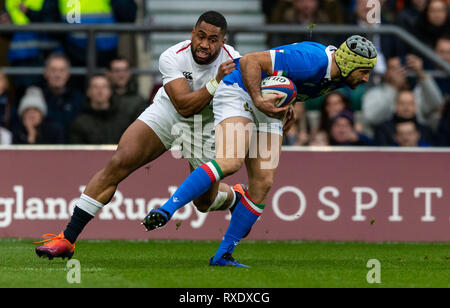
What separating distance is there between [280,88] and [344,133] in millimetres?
3813

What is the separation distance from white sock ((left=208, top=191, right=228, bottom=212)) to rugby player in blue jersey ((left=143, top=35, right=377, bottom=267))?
3.27 feet

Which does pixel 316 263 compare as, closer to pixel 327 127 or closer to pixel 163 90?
pixel 163 90

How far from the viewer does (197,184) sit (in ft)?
24.3

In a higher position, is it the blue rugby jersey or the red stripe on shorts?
the blue rugby jersey

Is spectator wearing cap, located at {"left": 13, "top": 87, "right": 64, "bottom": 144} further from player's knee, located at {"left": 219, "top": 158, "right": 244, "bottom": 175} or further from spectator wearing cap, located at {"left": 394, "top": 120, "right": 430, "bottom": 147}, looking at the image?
player's knee, located at {"left": 219, "top": 158, "right": 244, "bottom": 175}

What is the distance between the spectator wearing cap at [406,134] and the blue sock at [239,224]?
4.04 meters

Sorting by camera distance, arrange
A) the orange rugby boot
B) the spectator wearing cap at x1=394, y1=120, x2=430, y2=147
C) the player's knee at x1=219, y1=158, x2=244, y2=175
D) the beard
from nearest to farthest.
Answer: the player's knee at x1=219, y1=158, x2=244, y2=175
the orange rugby boot
the beard
the spectator wearing cap at x1=394, y1=120, x2=430, y2=147

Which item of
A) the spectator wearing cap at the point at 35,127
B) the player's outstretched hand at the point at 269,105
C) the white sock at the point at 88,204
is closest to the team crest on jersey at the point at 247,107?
the player's outstretched hand at the point at 269,105

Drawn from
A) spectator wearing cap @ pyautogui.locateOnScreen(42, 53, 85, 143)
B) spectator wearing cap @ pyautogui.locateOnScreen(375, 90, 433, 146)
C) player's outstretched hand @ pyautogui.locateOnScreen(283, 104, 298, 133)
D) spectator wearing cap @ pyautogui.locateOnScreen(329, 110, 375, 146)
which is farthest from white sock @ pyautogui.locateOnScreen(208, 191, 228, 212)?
spectator wearing cap @ pyautogui.locateOnScreen(42, 53, 85, 143)

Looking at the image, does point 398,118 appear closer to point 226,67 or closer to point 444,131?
point 444,131

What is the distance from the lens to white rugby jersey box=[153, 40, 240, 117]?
8.30 meters

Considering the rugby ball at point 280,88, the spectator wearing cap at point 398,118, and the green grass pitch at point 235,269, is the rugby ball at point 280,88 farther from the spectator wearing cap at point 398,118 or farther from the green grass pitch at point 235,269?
the spectator wearing cap at point 398,118
